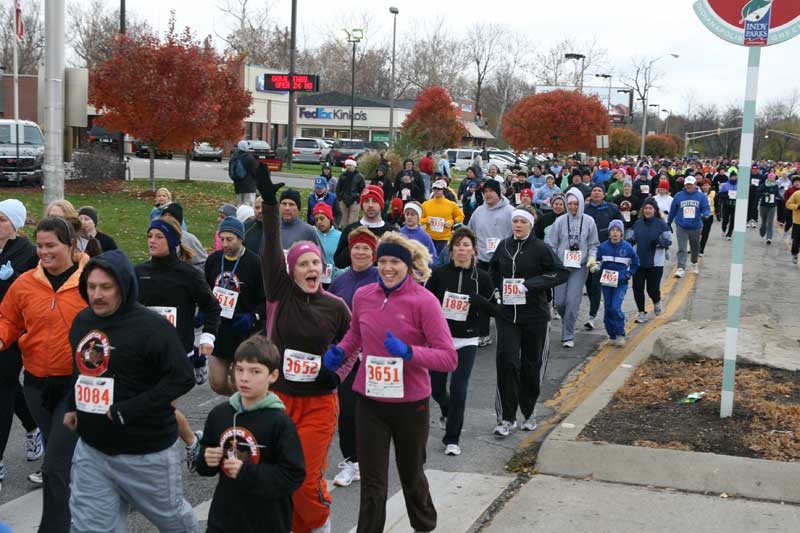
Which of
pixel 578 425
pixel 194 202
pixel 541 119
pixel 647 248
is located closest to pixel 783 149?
pixel 541 119

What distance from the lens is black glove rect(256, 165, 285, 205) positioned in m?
5.31

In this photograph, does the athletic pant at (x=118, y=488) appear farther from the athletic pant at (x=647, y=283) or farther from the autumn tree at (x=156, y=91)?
the autumn tree at (x=156, y=91)

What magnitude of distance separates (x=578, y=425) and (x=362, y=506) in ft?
9.39

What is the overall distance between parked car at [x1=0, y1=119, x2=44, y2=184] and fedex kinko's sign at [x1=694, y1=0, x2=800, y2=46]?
69.7 feet

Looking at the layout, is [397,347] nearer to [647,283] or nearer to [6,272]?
[6,272]

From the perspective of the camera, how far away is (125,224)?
19.6 m

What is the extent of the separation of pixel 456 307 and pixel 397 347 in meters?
2.39

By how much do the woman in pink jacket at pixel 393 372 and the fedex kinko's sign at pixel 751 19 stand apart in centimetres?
372

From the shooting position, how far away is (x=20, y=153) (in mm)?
25906

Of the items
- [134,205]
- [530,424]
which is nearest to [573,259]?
[530,424]

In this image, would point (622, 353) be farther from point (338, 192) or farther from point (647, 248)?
point (338, 192)

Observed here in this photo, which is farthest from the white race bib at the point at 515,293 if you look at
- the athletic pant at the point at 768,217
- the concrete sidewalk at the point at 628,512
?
the athletic pant at the point at 768,217

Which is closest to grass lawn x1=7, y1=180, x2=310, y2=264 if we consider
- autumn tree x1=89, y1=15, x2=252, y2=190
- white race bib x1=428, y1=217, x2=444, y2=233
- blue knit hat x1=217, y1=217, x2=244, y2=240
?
autumn tree x1=89, y1=15, x2=252, y2=190

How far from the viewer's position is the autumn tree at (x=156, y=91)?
86.2 ft
